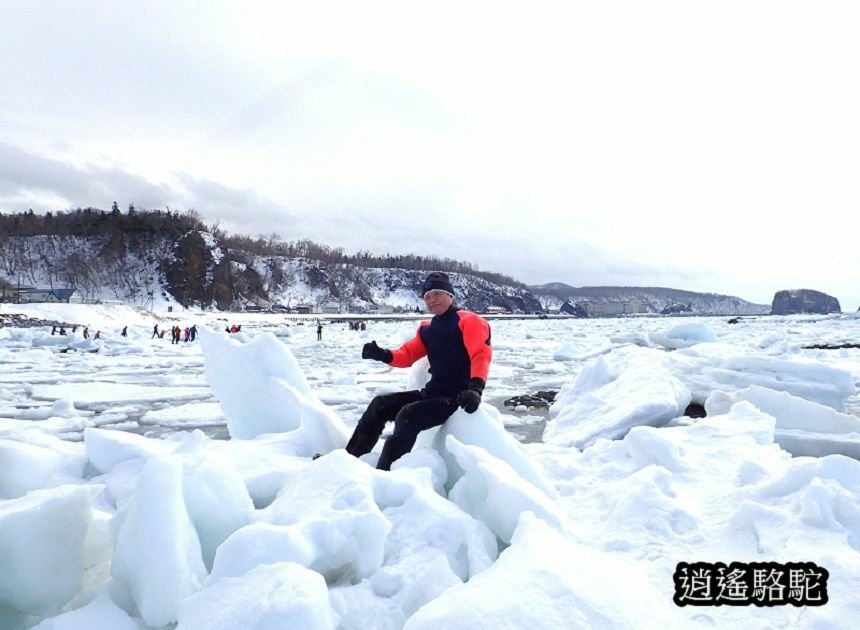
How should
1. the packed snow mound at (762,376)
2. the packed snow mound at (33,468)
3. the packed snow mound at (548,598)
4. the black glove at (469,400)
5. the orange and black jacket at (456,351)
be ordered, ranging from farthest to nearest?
the packed snow mound at (762,376) < the orange and black jacket at (456,351) < the black glove at (469,400) < the packed snow mound at (33,468) < the packed snow mound at (548,598)

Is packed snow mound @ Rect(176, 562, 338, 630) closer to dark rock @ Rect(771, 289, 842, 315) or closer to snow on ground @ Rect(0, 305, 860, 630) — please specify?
snow on ground @ Rect(0, 305, 860, 630)

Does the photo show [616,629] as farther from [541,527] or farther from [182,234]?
[182,234]

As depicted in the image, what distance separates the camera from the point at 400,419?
3.12 m

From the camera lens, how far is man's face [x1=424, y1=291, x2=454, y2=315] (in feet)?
11.3

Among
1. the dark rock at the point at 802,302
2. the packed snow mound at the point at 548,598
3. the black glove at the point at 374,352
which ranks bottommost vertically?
the packed snow mound at the point at 548,598

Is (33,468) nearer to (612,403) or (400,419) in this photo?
(400,419)

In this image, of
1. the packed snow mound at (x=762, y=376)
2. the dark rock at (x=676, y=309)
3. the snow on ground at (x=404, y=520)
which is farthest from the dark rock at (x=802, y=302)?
the snow on ground at (x=404, y=520)

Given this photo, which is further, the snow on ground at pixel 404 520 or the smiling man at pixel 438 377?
the smiling man at pixel 438 377

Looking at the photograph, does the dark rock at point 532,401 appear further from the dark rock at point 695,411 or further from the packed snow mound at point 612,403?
the dark rock at point 695,411

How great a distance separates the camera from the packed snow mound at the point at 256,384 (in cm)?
406

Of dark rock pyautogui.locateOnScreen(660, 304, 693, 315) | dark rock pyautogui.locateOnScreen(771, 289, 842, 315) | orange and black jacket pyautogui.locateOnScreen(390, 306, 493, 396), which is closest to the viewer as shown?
orange and black jacket pyautogui.locateOnScreen(390, 306, 493, 396)

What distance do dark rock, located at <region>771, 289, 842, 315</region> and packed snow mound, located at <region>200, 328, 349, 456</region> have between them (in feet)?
471

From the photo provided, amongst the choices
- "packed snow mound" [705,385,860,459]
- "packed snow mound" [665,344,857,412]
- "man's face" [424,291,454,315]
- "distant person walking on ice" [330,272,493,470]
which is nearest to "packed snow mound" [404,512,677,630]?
"distant person walking on ice" [330,272,493,470]

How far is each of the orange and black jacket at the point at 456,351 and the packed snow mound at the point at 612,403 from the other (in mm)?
1943
